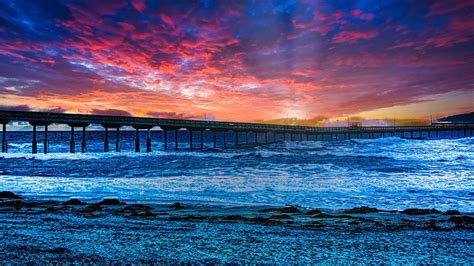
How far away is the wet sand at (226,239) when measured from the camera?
10.4 ft

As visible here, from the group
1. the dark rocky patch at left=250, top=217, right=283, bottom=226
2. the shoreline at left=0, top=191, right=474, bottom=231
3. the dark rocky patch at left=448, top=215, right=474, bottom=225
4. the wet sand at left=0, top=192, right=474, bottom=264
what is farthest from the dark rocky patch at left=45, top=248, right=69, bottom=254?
the dark rocky patch at left=448, top=215, right=474, bottom=225

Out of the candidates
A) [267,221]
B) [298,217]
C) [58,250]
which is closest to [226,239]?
[267,221]

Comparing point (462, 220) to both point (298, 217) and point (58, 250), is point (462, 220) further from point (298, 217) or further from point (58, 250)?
point (58, 250)

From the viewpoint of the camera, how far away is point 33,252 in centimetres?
326

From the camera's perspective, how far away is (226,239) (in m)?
3.92

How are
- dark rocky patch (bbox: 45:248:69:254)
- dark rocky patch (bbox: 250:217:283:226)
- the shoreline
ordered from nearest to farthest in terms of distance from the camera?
1. dark rocky patch (bbox: 45:248:69:254)
2. the shoreline
3. dark rocky patch (bbox: 250:217:283:226)

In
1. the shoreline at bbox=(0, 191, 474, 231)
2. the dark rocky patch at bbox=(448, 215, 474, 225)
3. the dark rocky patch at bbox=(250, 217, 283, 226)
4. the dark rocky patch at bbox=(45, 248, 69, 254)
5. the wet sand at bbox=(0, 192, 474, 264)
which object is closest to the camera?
the wet sand at bbox=(0, 192, 474, 264)

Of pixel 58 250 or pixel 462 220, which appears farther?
pixel 462 220

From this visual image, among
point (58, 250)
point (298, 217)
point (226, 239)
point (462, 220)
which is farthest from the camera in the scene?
point (298, 217)

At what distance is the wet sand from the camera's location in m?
3.16

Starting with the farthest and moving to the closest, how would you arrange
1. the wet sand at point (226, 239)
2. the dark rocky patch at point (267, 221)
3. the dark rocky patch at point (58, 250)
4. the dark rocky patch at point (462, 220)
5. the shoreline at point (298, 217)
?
1. the dark rocky patch at point (462, 220)
2. the dark rocky patch at point (267, 221)
3. the shoreline at point (298, 217)
4. the dark rocky patch at point (58, 250)
5. the wet sand at point (226, 239)

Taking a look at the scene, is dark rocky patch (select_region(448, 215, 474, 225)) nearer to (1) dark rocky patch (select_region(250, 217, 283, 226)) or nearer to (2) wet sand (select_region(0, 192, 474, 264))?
(2) wet sand (select_region(0, 192, 474, 264))

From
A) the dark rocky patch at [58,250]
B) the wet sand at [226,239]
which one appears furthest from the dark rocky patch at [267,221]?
the dark rocky patch at [58,250]

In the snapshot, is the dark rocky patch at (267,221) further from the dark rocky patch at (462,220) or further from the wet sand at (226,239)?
the dark rocky patch at (462,220)
